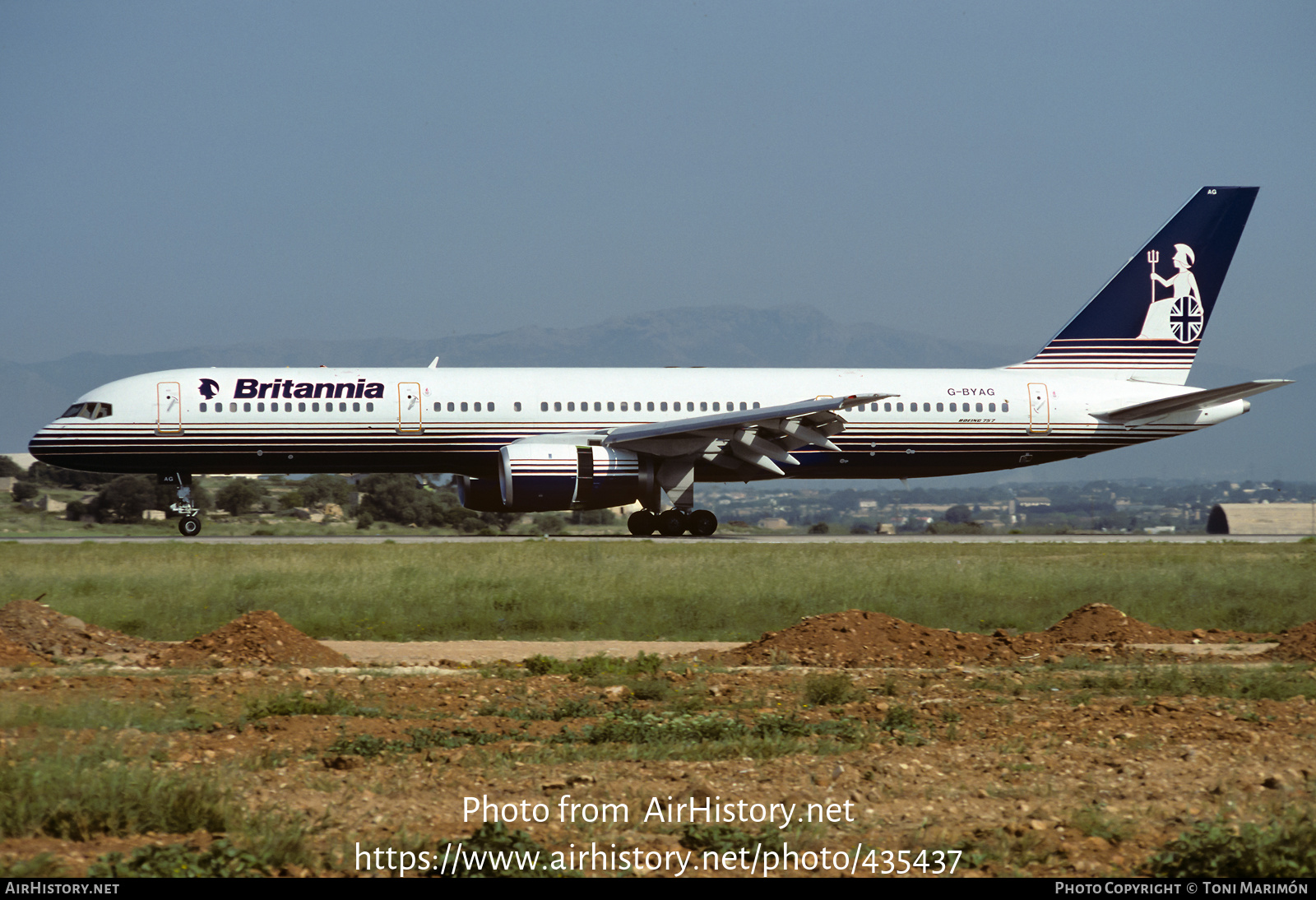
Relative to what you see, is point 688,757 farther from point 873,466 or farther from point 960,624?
point 873,466

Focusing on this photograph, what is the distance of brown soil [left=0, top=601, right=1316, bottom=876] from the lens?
7.23 meters

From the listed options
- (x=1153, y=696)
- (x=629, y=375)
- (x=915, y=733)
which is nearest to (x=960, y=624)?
(x=1153, y=696)

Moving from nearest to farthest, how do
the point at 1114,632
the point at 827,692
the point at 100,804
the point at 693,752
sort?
the point at 100,804 → the point at 693,752 → the point at 827,692 → the point at 1114,632

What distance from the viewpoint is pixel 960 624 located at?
18.8 metres

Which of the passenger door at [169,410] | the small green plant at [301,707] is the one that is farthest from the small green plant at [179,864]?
the passenger door at [169,410]

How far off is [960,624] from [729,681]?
23.1 ft

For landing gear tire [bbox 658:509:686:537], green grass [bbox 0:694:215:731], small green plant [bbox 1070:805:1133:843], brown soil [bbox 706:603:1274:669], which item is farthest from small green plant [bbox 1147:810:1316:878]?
landing gear tire [bbox 658:509:686:537]

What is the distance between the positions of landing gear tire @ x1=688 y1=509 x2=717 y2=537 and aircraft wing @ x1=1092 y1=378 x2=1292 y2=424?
11.1 m

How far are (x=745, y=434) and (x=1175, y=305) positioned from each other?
1460 cm

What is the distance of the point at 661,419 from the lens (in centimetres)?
3133

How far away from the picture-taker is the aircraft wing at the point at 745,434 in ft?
96.1

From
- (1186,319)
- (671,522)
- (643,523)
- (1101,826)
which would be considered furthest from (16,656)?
(1186,319)

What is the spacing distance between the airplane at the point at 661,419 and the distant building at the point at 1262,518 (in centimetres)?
1932

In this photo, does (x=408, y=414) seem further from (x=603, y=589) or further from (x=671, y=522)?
(x=603, y=589)
